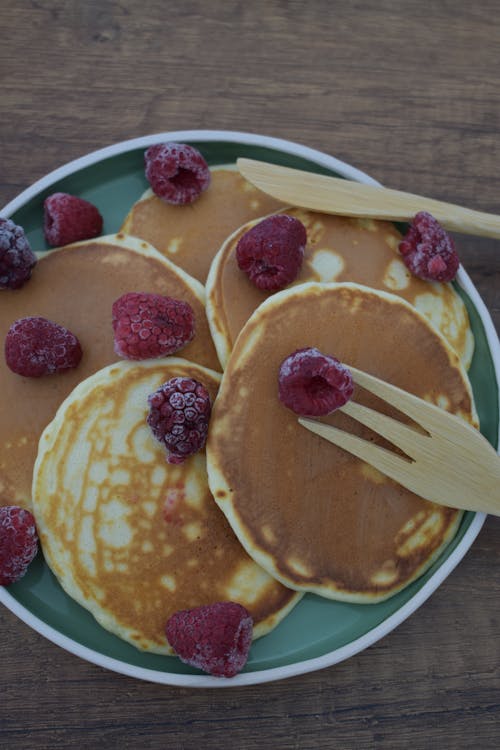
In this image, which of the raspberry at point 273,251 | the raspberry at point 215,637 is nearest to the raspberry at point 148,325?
the raspberry at point 273,251

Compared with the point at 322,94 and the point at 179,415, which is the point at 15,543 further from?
the point at 322,94

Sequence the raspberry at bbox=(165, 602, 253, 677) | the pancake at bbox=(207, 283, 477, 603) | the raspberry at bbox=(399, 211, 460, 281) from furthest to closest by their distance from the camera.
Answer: the raspberry at bbox=(399, 211, 460, 281) → the pancake at bbox=(207, 283, 477, 603) → the raspberry at bbox=(165, 602, 253, 677)

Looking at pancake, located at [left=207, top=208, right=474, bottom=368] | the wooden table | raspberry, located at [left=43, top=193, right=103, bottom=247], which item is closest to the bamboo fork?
pancake, located at [left=207, top=208, right=474, bottom=368]

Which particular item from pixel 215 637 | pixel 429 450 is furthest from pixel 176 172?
pixel 215 637

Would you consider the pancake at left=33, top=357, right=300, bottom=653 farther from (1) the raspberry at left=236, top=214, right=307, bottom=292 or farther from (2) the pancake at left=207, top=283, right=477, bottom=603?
(1) the raspberry at left=236, top=214, right=307, bottom=292

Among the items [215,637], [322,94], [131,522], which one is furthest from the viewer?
[322,94]

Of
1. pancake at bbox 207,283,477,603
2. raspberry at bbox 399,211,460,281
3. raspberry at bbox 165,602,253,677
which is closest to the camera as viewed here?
raspberry at bbox 165,602,253,677

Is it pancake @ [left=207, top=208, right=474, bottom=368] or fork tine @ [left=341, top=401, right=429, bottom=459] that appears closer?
fork tine @ [left=341, top=401, right=429, bottom=459]
